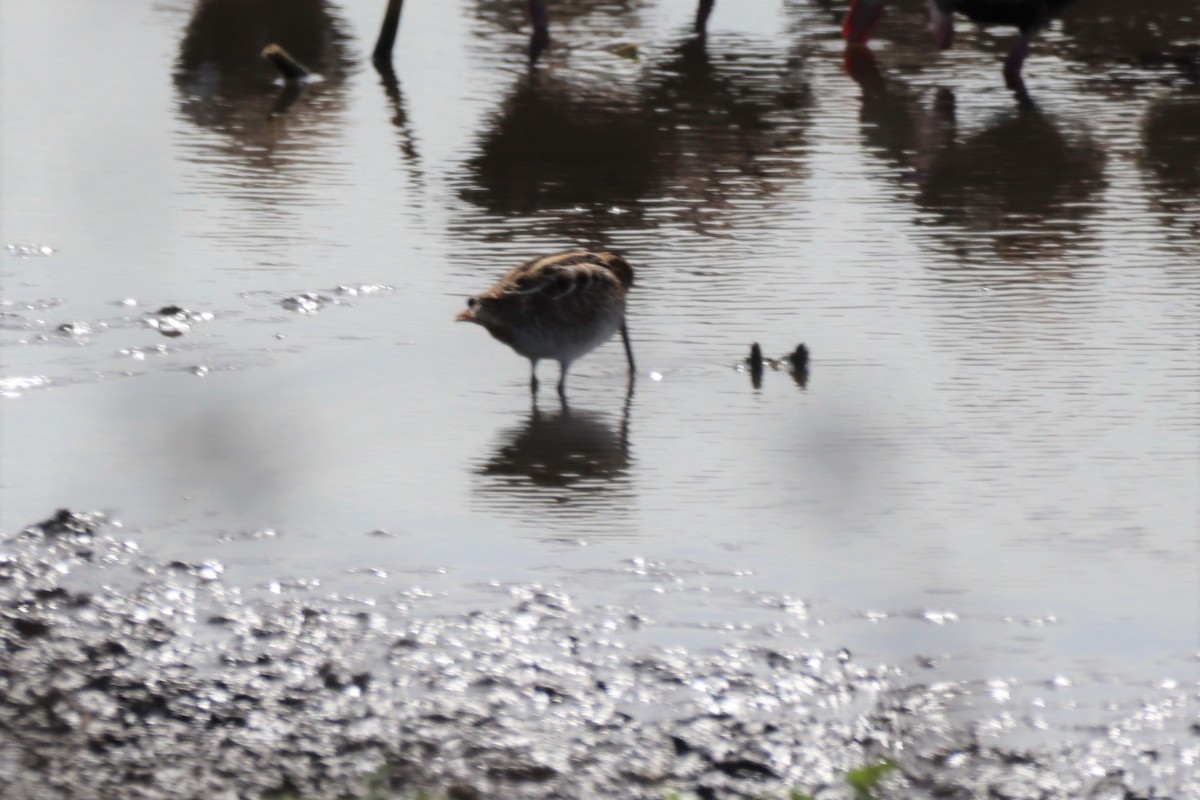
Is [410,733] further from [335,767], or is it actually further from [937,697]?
[937,697]

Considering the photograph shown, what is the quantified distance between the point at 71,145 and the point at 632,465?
5.90m

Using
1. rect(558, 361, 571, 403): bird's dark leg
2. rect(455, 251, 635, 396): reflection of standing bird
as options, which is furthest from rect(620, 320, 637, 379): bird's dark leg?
rect(558, 361, 571, 403): bird's dark leg

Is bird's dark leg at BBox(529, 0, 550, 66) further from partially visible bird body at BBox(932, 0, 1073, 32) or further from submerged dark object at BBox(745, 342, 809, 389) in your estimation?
submerged dark object at BBox(745, 342, 809, 389)

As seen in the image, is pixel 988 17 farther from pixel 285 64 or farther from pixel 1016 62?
pixel 285 64

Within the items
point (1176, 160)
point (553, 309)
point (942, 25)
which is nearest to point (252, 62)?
point (942, 25)

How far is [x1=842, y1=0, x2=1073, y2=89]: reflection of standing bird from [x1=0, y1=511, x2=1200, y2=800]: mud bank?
8.73 m

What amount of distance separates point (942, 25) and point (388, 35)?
3.78 m

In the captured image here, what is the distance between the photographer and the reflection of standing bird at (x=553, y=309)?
23.4 feet

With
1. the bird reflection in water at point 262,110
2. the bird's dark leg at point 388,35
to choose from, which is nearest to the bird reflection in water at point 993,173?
the bird reflection in water at point 262,110

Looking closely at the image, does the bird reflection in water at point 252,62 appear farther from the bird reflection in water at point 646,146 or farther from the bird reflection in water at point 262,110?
the bird reflection in water at point 646,146

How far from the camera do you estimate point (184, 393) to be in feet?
23.6

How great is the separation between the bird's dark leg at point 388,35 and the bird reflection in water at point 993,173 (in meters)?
3.18

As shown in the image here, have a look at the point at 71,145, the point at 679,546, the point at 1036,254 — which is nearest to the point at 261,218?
the point at 71,145

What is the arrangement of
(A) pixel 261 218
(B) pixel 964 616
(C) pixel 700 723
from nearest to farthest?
(C) pixel 700 723, (B) pixel 964 616, (A) pixel 261 218
